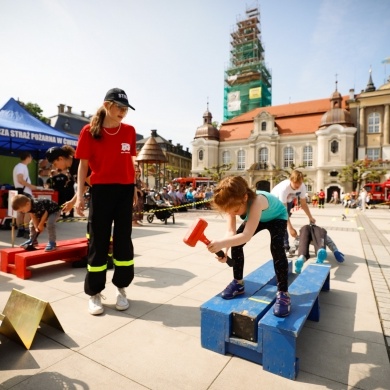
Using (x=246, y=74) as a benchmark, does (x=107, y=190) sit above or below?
below

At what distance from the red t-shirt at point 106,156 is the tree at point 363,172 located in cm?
4081

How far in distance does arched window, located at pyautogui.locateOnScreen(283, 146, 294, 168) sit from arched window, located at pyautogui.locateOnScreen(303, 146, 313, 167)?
6.42ft

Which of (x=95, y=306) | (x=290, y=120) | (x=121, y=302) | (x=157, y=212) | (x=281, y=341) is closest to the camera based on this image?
(x=281, y=341)

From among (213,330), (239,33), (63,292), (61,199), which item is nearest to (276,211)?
(213,330)

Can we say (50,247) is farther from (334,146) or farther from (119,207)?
(334,146)

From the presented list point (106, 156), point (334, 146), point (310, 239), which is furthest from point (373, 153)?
point (106, 156)

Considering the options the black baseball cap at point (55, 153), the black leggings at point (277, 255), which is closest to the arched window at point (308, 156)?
the black baseball cap at point (55, 153)

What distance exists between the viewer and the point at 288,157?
44.3m

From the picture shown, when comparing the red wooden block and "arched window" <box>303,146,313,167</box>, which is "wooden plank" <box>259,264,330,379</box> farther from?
"arched window" <box>303,146,313,167</box>

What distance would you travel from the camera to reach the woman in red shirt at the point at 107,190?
2729 millimetres

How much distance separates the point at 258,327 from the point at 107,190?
1.86 meters

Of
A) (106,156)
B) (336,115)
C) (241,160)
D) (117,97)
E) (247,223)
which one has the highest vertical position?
(336,115)

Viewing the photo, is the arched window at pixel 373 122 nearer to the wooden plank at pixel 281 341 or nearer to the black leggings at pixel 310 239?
the black leggings at pixel 310 239

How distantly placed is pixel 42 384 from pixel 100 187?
5.39 feet
